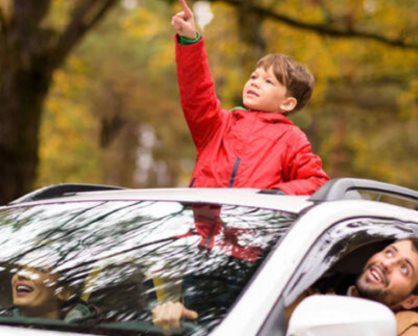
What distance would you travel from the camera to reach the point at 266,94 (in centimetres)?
489

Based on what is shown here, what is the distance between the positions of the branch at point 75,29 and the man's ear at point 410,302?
381 inches

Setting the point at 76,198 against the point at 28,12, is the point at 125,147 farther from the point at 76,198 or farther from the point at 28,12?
the point at 76,198

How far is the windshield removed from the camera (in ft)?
9.45

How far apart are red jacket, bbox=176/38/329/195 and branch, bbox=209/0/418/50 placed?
31.3 feet

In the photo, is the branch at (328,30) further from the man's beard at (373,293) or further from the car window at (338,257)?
the man's beard at (373,293)

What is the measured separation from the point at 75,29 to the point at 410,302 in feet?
32.6

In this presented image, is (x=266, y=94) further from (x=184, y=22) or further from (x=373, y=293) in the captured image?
(x=373, y=293)

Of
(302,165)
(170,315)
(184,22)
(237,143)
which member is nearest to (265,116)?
(237,143)

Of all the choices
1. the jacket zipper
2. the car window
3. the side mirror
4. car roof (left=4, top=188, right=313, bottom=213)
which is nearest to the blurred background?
the jacket zipper

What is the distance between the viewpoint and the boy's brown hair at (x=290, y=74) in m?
4.92

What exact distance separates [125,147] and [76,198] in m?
30.0

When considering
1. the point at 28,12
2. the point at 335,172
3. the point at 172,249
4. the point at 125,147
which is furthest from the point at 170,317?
the point at 125,147

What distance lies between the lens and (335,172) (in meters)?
23.9

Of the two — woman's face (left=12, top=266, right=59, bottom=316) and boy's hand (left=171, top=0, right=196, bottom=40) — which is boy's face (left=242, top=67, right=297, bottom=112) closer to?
boy's hand (left=171, top=0, right=196, bottom=40)
